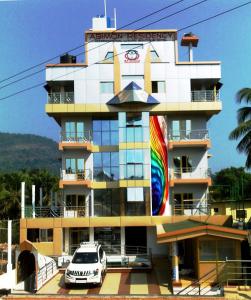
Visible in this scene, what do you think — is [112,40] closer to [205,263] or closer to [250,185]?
[205,263]

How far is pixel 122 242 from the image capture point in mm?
37156

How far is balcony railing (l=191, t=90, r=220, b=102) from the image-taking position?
3885 cm

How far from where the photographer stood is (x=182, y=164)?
3919 centimetres

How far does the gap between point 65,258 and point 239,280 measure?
1462 centimetres

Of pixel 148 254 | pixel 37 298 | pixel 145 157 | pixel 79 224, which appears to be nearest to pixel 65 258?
pixel 79 224

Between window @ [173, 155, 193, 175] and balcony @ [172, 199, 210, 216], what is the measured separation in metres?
2.48

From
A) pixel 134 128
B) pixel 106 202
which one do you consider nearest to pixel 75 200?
pixel 106 202

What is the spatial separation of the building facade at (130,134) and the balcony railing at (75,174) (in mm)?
82

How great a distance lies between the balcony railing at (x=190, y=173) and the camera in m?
38.7

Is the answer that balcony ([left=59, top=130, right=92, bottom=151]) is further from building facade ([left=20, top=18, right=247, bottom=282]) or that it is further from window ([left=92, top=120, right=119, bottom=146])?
window ([left=92, top=120, right=119, bottom=146])

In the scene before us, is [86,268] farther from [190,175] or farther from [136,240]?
[190,175]

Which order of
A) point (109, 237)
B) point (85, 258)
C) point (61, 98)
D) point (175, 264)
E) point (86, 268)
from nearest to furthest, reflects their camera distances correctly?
point (175, 264) < point (86, 268) < point (85, 258) < point (109, 237) < point (61, 98)

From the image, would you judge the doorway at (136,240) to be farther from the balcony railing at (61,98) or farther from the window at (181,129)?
the balcony railing at (61,98)

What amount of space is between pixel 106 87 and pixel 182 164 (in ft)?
29.1
